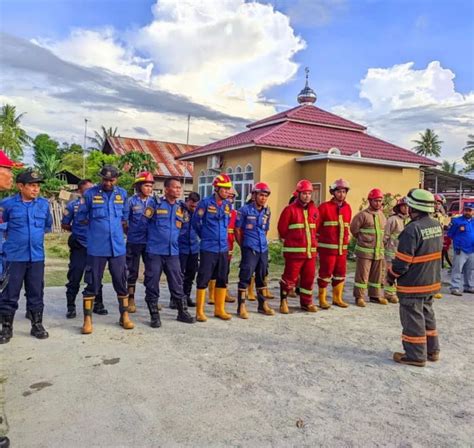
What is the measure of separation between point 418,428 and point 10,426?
9.38ft

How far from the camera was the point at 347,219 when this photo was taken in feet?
24.0

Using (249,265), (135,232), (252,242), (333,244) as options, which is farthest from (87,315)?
(333,244)

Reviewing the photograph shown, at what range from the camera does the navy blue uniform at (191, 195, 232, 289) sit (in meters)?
6.14

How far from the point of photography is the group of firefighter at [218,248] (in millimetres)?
4695

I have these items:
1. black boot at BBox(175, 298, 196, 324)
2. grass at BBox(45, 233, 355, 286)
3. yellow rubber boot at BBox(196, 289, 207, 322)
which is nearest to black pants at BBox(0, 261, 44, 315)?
black boot at BBox(175, 298, 196, 324)

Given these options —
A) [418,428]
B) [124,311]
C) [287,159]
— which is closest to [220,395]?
Result: [418,428]

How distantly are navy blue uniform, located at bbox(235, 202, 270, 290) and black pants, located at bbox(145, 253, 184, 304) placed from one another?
97 cm

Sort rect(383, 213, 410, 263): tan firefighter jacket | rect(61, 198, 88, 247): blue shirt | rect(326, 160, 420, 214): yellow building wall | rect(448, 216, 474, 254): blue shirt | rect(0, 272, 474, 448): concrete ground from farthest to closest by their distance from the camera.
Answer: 1. rect(326, 160, 420, 214): yellow building wall
2. rect(448, 216, 474, 254): blue shirt
3. rect(383, 213, 410, 263): tan firefighter jacket
4. rect(61, 198, 88, 247): blue shirt
5. rect(0, 272, 474, 448): concrete ground

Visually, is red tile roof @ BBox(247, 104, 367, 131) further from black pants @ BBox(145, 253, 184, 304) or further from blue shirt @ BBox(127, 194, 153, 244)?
black pants @ BBox(145, 253, 184, 304)

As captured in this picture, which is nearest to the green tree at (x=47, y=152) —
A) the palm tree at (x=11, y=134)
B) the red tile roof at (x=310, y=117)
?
the palm tree at (x=11, y=134)

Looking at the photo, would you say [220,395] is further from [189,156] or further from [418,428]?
[189,156]

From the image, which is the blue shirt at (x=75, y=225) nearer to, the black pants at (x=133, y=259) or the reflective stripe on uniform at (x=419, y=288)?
the black pants at (x=133, y=259)

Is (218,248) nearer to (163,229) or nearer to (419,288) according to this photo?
(163,229)

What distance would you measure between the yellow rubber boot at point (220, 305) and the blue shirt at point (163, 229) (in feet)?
2.85
